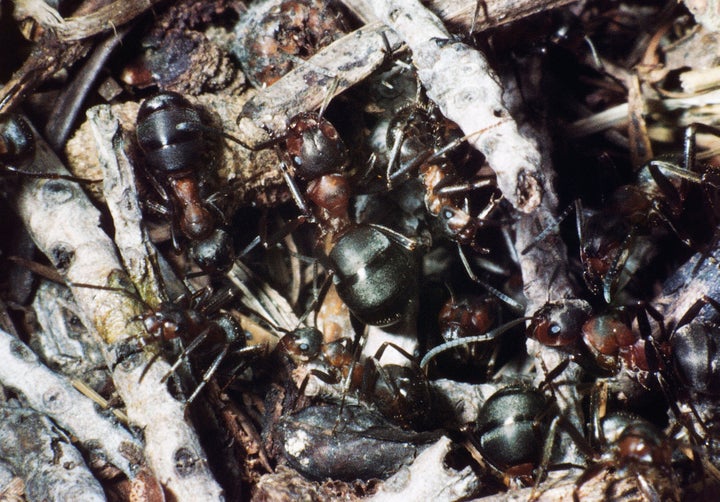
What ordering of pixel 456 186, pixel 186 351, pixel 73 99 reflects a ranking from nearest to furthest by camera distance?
pixel 186 351 < pixel 73 99 < pixel 456 186

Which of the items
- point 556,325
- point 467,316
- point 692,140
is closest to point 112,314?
point 467,316

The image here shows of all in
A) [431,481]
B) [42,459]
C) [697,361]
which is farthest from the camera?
[697,361]

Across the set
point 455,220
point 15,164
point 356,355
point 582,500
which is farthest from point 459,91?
point 15,164

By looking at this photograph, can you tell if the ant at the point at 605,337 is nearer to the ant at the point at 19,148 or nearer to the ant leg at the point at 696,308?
the ant leg at the point at 696,308

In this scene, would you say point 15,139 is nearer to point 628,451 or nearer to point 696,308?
point 628,451

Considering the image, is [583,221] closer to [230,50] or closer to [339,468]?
[339,468]

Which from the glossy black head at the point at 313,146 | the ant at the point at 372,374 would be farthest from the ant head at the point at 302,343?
the glossy black head at the point at 313,146

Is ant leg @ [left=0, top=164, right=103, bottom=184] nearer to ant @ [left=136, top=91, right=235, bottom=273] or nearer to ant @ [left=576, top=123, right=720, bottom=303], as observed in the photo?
ant @ [left=136, top=91, right=235, bottom=273]

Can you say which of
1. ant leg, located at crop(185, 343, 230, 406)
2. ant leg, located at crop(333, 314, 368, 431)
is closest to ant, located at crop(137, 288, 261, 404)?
ant leg, located at crop(185, 343, 230, 406)
